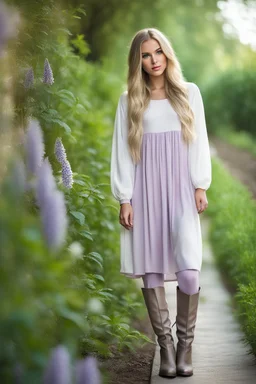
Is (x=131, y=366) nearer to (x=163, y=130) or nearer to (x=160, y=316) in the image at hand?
(x=160, y=316)

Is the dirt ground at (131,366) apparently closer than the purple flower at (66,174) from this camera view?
No

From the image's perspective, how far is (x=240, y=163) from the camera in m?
16.0

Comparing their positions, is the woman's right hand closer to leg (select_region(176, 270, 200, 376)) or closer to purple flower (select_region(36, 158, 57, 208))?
leg (select_region(176, 270, 200, 376))

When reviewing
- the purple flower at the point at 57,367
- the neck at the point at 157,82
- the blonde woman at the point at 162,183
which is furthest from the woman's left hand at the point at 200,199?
the purple flower at the point at 57,367

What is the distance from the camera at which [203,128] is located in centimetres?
404

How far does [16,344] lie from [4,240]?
0.29m

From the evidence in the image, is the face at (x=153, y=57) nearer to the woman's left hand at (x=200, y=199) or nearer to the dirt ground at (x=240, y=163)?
the woman's left hand at (x=200, y=199)

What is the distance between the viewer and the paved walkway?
12.9 ft

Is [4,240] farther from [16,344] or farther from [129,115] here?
[129,115]

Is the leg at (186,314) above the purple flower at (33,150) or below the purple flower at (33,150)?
below

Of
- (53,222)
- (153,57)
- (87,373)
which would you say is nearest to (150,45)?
(153,57)

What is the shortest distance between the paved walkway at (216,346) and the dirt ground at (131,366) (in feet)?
0.21

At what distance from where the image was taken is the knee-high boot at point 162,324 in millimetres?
3992

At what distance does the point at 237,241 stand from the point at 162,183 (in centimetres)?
264
